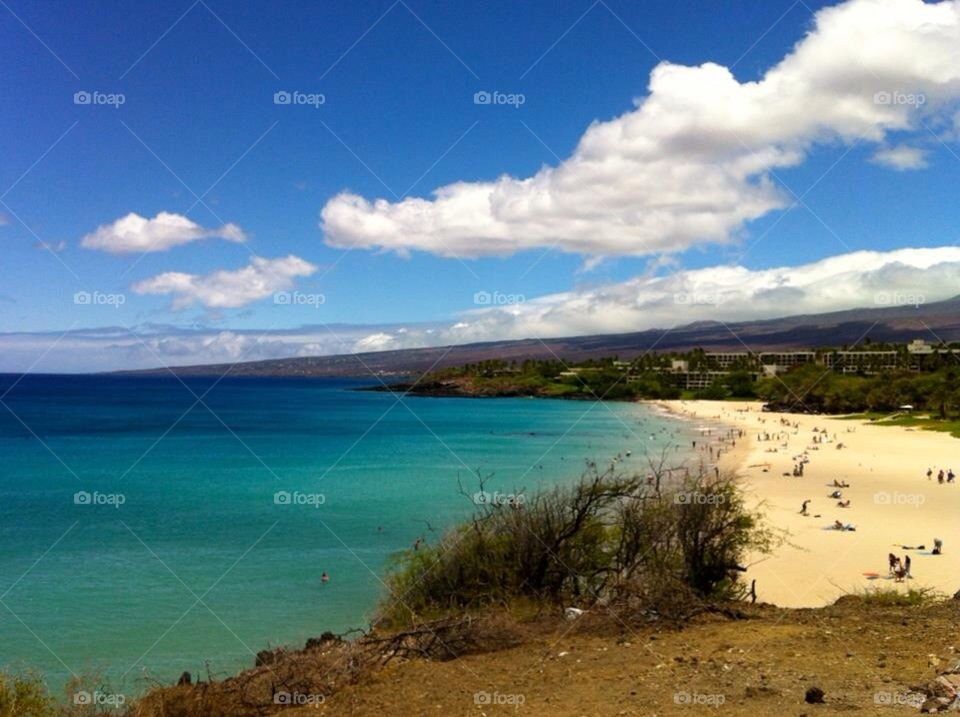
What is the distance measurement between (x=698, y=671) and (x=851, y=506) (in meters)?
32.9

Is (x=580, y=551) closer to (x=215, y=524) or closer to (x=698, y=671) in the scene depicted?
(x=698, y=671)

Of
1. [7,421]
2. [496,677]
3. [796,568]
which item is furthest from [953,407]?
[7,421]

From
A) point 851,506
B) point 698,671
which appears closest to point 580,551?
point 698,671

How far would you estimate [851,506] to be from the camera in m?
38.5

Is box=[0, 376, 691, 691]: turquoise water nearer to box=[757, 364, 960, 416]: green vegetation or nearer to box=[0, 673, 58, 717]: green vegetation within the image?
box=[0, 673, 58, 717]: green vegetation

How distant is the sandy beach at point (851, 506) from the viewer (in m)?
24.2

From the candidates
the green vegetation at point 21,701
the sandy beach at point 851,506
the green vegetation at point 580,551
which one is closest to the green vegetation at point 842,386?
the sandy beach at point 851,506

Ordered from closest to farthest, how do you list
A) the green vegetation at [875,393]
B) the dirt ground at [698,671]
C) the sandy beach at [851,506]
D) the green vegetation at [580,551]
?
1. the dirt ground at [698,671]
2. the green vegetation at [580,551]
3. the sandy beach at [851,506]
4. the green vegetation at [875,393]

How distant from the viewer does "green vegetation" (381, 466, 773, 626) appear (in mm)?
14156

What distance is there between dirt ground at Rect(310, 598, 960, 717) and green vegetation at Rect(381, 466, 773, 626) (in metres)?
2.20

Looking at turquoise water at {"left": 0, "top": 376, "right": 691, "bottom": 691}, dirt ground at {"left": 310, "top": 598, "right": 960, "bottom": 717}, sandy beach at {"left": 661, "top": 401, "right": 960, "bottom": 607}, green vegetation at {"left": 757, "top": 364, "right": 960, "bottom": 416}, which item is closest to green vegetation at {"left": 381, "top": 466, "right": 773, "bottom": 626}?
dirt ground at {"left": 310, "top": 598, "right": 960, "bottom": 717}

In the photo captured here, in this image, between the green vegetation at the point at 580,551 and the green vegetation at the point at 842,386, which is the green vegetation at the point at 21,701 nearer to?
the green vegetation at the point at 580,551

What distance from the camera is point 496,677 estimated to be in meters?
10.3

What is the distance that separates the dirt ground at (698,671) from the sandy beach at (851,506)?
10209 millimetres
